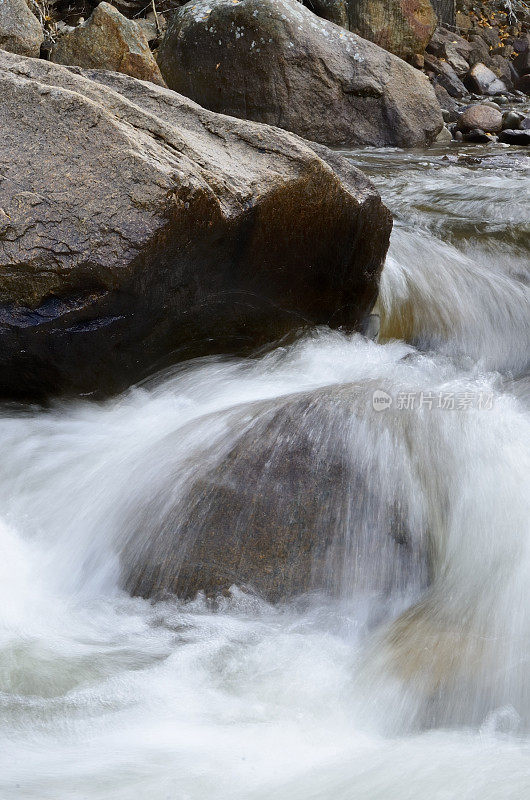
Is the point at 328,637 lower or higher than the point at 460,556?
lower

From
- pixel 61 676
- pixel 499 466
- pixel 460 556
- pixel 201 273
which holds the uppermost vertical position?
pixel 201 273

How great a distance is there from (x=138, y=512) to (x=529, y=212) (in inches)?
169

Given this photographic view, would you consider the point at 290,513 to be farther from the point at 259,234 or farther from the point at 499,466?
the point at 259,234

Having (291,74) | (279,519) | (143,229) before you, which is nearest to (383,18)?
(291,74)

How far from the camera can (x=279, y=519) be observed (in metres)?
2.56

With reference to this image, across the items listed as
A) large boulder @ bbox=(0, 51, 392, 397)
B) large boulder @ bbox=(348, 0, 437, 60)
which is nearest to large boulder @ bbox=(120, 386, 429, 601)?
large boulder @ bbox=(0, 51, 392, 397)

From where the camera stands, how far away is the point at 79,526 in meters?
2.80

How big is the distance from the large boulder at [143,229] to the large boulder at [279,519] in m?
0.73

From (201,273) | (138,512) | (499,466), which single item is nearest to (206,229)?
(201,273)

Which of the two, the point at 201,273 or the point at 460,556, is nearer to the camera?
the point at 460,556

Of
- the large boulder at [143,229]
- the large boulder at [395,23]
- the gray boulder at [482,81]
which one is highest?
the large boulder at [395,23]

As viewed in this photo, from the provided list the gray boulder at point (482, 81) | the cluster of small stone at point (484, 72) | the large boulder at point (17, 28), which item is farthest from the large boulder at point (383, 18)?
the large boulder at point (17, 28)

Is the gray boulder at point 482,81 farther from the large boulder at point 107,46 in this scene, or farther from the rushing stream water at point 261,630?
the rushing stream water at point 261,630

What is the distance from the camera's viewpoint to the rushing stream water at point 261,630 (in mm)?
1787
